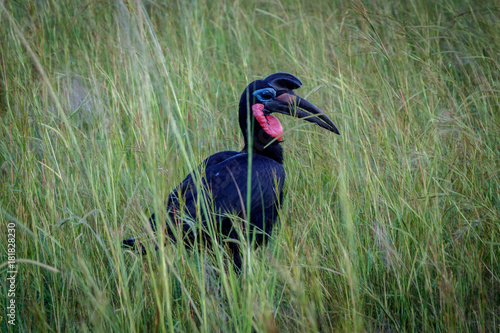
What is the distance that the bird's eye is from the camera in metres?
2.67

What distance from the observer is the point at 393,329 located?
1.81 meters

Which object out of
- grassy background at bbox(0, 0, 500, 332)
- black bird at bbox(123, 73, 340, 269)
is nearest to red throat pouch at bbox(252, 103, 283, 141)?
black bird at bbox(123, 73, 340, 269)

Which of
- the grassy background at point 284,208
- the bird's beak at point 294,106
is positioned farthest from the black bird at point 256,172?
the grassy background at point 284,208

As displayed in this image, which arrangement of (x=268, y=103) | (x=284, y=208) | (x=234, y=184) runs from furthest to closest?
(x=268, y=103) → (x=284, y=208) → (x=234, y=184)

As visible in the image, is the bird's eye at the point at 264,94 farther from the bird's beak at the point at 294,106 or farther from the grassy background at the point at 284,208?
the grassy background at the point at 284,208

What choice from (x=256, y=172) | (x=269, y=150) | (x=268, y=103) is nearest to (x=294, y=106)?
(x=268, y=103)

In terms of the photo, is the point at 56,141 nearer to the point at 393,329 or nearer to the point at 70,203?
the point at 70,203

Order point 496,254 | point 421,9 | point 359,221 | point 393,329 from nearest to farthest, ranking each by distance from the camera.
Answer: point 393,329 < point 496,254 < point 359,221 < point 421,9

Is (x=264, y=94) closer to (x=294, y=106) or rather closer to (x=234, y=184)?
(x=294, y=106)

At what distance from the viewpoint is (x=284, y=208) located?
8.39 ft

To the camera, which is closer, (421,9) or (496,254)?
(496,254)

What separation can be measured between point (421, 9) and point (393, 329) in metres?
3.62

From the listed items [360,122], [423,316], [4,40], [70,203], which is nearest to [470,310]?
[423,316]

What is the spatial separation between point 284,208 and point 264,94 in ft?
2.34
